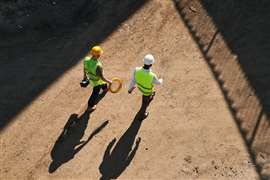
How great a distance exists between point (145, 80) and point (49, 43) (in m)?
4.19

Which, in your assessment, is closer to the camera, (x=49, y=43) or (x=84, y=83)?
(x=84, y=83)

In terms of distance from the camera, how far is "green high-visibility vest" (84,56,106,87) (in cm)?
1237

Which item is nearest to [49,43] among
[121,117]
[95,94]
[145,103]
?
[95,94]

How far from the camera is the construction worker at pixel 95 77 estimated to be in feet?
40.5

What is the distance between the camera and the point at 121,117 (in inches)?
520

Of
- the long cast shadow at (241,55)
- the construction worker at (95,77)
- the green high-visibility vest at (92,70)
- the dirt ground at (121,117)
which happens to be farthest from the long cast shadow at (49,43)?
the long cast shadow at (241,55)

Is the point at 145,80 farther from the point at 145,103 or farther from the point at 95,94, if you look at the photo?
the point at 95,94

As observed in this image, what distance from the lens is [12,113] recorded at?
13367 mm

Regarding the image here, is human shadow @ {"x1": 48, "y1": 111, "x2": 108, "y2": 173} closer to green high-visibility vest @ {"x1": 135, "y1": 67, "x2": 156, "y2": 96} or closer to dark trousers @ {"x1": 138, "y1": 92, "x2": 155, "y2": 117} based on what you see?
dark trousers @ {"x1": 138, "y1": 92, "x2": 155, "y2": 117}

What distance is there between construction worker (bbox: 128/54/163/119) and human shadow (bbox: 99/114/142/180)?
63 centimetres

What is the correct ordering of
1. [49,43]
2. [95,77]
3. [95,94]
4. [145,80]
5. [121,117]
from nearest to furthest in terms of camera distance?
1. [145,80]
2. [95,77]
3. [95,94]
4. [121,117]
5. [49,43]

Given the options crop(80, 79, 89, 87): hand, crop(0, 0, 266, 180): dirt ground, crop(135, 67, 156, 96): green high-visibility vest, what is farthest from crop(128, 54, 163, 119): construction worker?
crop(80, 79, 89, 87): hand

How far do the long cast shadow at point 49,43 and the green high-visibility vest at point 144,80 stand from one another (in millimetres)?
2908

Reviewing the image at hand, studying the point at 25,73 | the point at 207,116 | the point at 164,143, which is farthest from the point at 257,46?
the point at 25,73
